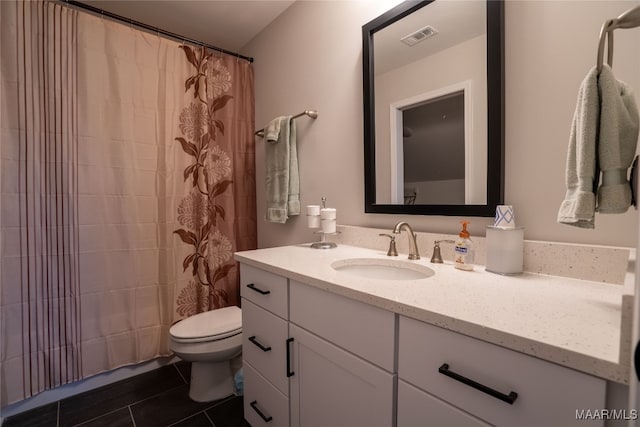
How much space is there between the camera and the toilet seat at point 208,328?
4.65 ft

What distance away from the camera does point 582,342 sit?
45cm

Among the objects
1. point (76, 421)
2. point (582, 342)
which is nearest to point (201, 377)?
point (76, 421)

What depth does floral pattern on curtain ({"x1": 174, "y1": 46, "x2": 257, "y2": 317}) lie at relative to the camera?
187 centimetres

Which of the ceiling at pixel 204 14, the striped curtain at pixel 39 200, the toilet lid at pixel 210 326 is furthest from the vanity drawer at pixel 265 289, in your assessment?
the ceiling at pixel 204 14

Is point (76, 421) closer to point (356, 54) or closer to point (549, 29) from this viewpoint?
point (356, 54)

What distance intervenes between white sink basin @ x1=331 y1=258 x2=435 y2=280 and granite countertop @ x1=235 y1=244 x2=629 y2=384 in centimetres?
11

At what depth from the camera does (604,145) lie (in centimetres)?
57

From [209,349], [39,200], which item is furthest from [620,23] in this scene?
[39,200]

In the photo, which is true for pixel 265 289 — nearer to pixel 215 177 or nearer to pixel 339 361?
pixel 339 361

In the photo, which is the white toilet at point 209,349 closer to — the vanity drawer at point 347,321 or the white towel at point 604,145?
the vanity drawer at point 347,321

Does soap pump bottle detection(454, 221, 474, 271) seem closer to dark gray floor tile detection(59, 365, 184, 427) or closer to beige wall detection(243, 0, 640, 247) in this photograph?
beige wall detection(243, 0, 640, 247)

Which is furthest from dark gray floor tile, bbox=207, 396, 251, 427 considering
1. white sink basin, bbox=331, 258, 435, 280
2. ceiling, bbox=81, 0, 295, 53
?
ceiling, bbox=81, 0, 295, 53

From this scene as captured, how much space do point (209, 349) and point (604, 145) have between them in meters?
1.64

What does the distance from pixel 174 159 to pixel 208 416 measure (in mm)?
1473
